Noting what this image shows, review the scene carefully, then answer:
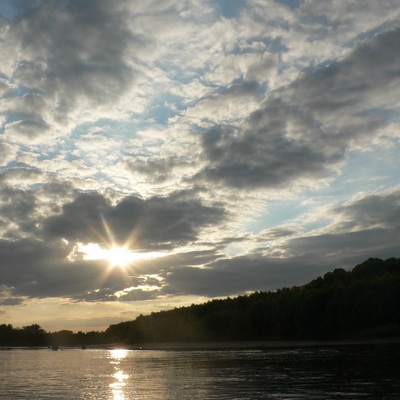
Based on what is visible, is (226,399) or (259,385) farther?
(259,385)

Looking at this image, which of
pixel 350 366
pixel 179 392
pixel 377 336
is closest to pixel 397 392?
pixel 179 392

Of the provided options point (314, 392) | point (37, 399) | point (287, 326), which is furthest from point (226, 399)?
point (287, 326)

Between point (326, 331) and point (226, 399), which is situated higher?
point (326, 331)

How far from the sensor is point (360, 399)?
44469mm

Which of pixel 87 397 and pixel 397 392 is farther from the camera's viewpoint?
pixel 87 397

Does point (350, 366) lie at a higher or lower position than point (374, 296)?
lower

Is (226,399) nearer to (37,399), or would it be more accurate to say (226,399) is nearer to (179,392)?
(179,392)

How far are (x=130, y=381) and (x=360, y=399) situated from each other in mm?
38052

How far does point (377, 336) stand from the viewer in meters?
154

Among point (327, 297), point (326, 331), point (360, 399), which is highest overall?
point (327, 297)

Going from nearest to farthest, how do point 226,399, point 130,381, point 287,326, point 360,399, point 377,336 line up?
point 360,399 → point 226,399 → point 130,381 → point 377,336 → point 287,326

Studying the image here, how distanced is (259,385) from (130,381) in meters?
22.6

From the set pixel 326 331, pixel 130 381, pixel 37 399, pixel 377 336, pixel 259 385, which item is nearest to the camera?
pixel 37 399

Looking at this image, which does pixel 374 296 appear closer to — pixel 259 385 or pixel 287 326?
pixel 287 326
